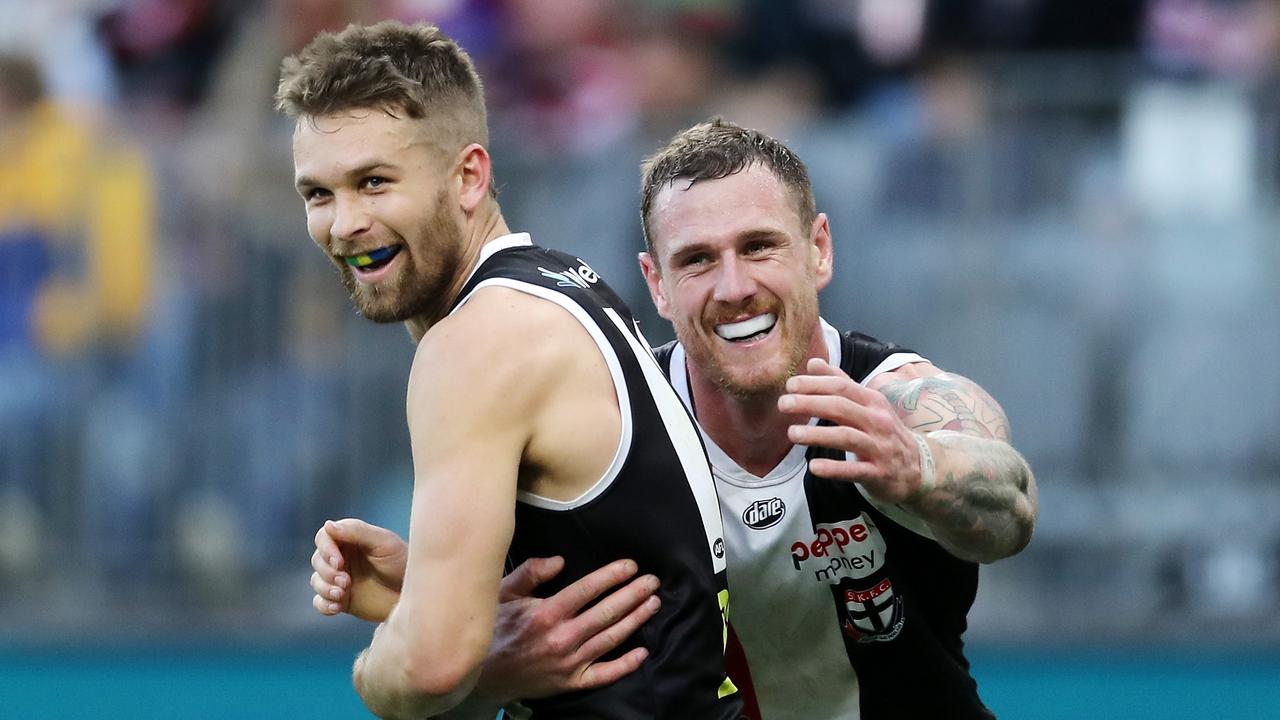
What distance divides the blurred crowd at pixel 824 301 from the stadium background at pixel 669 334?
2 cm

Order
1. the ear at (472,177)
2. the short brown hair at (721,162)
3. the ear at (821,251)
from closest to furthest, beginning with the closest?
the ear at (472,177) < the short brown hair at (721,162) < the ear at (821,251)

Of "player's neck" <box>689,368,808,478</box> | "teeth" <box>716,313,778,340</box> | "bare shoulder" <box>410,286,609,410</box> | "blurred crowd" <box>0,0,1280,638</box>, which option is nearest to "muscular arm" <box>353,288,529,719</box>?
"bare shoulder" <box>410,286,609,410</box>

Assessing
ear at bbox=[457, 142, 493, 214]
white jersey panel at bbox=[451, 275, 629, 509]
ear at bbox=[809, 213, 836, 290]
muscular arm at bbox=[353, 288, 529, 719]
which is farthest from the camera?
ear at bbox=[809, 213, 836, 290]

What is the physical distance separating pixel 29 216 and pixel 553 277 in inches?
235

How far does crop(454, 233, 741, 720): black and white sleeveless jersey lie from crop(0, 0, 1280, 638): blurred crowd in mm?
4656

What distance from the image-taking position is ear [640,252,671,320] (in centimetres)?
484

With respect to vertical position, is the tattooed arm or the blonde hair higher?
the blonde hair

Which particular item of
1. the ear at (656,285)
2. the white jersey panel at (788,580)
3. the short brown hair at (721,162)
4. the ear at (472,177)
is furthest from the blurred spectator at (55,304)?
the ear at (472,177)

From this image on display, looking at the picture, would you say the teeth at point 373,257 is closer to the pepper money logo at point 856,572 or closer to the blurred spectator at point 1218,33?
the pepper money logo at point 856,572

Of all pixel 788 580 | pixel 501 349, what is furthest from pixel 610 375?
pixel 788 580

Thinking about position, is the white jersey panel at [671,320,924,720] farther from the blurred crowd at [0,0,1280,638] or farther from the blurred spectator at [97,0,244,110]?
the blurred spectator at [97,0,244,110]

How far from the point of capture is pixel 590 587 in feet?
13.6

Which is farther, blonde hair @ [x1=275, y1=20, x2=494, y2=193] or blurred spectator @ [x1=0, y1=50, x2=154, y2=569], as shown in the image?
blurred spectator @ [x1=0, y1=50, x2=154, y2=569]

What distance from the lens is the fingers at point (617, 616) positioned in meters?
4.11
